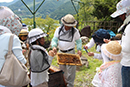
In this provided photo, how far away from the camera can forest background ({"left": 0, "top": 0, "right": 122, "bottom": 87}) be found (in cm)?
466

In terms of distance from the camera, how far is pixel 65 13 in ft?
24.4

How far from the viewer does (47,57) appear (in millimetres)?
2451

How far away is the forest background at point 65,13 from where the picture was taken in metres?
4.66

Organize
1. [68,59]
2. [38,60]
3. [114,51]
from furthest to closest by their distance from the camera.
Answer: [68,59], [38,60], [114,51]

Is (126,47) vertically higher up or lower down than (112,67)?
higher up

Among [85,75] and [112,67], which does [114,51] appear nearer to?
[112,67]

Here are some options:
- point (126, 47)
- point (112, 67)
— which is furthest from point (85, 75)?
point (126, 47)

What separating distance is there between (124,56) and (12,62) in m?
1.79

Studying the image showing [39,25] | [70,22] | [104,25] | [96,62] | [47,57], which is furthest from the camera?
[104,25]

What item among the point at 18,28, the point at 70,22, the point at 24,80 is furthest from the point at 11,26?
the point at 70,22

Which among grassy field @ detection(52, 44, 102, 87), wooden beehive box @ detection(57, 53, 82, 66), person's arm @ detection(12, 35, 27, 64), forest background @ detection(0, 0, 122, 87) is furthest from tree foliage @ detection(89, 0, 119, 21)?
person's arm @ detection(12, 35, 27, 64)

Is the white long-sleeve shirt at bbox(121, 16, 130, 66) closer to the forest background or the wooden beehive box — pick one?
the wooden beehive box

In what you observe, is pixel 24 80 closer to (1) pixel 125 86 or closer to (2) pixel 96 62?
(1) pixel 125 86

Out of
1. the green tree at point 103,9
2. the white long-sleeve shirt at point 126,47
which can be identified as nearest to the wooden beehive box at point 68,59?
the white long-sleeve shirt at point 126,47
